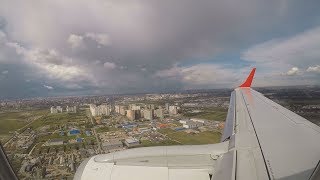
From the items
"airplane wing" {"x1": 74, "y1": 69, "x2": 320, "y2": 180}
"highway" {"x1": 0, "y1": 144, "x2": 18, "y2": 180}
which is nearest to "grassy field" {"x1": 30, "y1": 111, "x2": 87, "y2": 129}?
"airplane wing" {"x1": 74, "y1": 69, "x2": 320, "y2": 180}

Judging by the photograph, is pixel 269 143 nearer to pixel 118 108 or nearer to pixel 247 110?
pixel 247 110

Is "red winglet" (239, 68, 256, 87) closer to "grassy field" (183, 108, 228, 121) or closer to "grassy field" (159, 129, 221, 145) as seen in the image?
"grassy field" (159, 129, 221, 145)

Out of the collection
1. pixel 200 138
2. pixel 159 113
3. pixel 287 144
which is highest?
pixel 287 144

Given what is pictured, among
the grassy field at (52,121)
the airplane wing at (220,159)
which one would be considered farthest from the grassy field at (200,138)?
the airplane wing at (220,159)

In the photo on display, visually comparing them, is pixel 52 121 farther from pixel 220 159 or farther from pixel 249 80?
pixel 220 159

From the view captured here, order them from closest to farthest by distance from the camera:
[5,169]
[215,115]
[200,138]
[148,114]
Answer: [5,169], [200,138], [215,115], [148,114]

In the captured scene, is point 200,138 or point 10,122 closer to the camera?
point 10,122

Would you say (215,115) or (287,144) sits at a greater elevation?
(287,144)

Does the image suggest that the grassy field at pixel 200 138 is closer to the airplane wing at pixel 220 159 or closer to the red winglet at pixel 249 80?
the red winglet at pixel 249 80

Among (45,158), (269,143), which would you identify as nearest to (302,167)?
(269,143)

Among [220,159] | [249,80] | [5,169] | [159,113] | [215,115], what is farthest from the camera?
[159,113]

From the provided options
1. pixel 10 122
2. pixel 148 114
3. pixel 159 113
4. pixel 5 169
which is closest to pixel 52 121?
pixel 10 122
